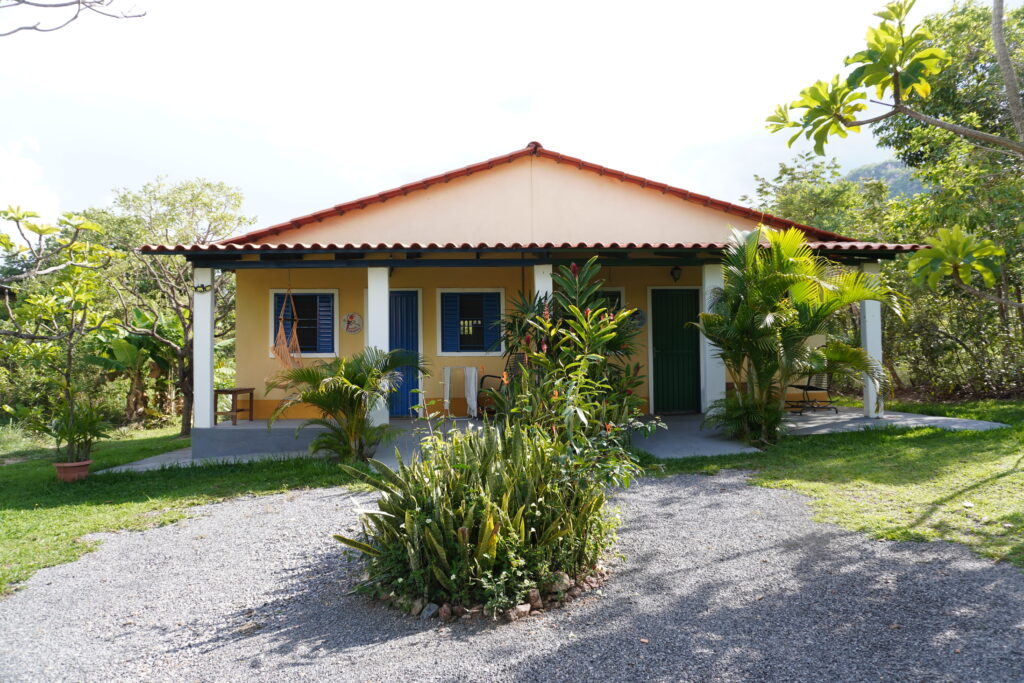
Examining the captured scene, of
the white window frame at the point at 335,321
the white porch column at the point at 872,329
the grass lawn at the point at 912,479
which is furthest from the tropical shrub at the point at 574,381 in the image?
the white porch column at the point at 872,329

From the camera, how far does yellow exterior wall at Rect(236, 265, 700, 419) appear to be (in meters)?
11.0

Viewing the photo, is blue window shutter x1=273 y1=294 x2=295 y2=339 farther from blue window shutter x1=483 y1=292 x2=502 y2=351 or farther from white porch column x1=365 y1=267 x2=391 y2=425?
blue window shutter x1=483 y1=292 x2=502 y2=351

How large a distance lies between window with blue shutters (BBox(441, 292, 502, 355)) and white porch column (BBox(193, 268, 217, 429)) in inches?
148

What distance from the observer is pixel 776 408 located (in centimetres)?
877

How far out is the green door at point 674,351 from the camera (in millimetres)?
11781

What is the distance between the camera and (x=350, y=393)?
8.25m

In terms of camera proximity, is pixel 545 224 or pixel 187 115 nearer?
pixel 545 224

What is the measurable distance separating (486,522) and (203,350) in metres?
6.90

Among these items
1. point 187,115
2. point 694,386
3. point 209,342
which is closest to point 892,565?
point 694,386

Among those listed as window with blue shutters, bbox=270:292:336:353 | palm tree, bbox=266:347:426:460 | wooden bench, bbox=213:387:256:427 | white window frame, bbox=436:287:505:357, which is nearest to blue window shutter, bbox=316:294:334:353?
window with blue shutters, bbox=270:292:336:353

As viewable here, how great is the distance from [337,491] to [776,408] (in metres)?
5.79

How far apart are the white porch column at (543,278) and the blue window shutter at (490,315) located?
2089mm

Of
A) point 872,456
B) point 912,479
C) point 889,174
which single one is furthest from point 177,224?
point 889,174

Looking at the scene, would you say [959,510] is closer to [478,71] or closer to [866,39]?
[866,39]
